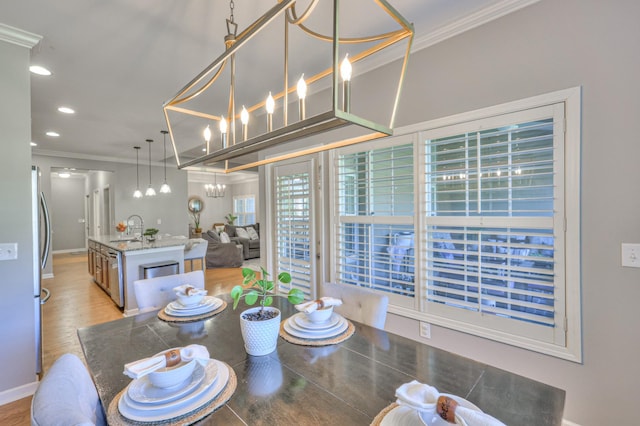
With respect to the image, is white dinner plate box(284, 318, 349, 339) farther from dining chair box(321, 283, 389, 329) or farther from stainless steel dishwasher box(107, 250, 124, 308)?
stainless steel dishwasher box(107, 250, 124, 308)

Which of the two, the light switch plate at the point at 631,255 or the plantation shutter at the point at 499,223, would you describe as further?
the plantation shutter at the point at 499,223

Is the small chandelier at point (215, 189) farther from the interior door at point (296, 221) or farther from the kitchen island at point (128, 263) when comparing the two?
the interior door at point (296, 221)

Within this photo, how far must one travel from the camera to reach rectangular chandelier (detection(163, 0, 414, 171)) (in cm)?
114

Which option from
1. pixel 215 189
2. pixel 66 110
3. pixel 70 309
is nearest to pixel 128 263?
pixel 70 309

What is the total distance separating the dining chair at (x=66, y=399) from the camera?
699 mm

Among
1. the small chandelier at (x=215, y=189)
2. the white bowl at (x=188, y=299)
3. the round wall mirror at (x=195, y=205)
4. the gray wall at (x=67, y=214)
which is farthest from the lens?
the round wall mirror at (x=195, y=205)

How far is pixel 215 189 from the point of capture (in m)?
11.1

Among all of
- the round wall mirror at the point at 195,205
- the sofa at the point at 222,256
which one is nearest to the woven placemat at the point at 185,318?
the sofa at the point at 222,256

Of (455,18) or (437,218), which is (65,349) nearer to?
(437,218)

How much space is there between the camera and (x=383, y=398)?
951 mm

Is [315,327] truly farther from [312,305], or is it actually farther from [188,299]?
[188,299]

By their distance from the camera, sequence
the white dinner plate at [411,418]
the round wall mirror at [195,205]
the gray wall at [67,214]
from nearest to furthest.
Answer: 1. the white dinner plate at [411,418]
2. the gray wall at [67,214]
3. the round wall mirror at [195,205]

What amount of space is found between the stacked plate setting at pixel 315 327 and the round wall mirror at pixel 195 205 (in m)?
10.7

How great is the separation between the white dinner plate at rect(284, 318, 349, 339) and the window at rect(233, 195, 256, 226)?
386 inches
